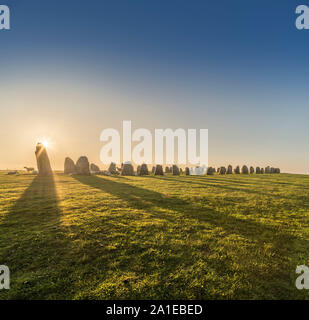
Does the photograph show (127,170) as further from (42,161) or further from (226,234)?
(226,234)

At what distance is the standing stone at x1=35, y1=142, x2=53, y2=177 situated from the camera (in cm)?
2605

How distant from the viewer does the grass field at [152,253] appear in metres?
3.17

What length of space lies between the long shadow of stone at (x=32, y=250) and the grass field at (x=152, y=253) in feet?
0.08

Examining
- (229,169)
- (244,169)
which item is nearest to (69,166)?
(229,169)

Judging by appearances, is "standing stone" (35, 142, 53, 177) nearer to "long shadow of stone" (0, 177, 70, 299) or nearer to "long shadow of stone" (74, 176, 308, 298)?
"long shadow of stone" (0, 177, 70, 299)

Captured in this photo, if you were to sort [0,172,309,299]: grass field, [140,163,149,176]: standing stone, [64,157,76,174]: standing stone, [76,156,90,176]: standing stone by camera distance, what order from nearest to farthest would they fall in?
[0,172,309,299]: grass field < [76,156,90,176]: standing stone < [64,157,76,174]: standing stone < [140,163,149,176]: standing stone

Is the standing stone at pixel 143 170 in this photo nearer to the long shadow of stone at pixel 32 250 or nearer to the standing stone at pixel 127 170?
the standing stone at pixel 127 170

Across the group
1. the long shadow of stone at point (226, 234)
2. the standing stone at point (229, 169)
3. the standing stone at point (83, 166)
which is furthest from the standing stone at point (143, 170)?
the long shadow of stone at point (226, 234)

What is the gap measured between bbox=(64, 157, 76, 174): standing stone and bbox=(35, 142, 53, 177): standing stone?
4.46 meters

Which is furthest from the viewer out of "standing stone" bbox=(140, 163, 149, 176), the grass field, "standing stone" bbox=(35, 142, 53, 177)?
"standing stone" bbox=(140, 163, 149, 176)

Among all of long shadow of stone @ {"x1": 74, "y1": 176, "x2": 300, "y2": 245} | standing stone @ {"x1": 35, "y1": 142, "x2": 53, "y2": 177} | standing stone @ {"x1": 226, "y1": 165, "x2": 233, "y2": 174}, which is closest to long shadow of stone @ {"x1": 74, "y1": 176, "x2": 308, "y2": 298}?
long shadow of stone @ {"x1": 74, "y1": 176, "x2": 300, "y2": 245}

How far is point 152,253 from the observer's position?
4.36 metres
